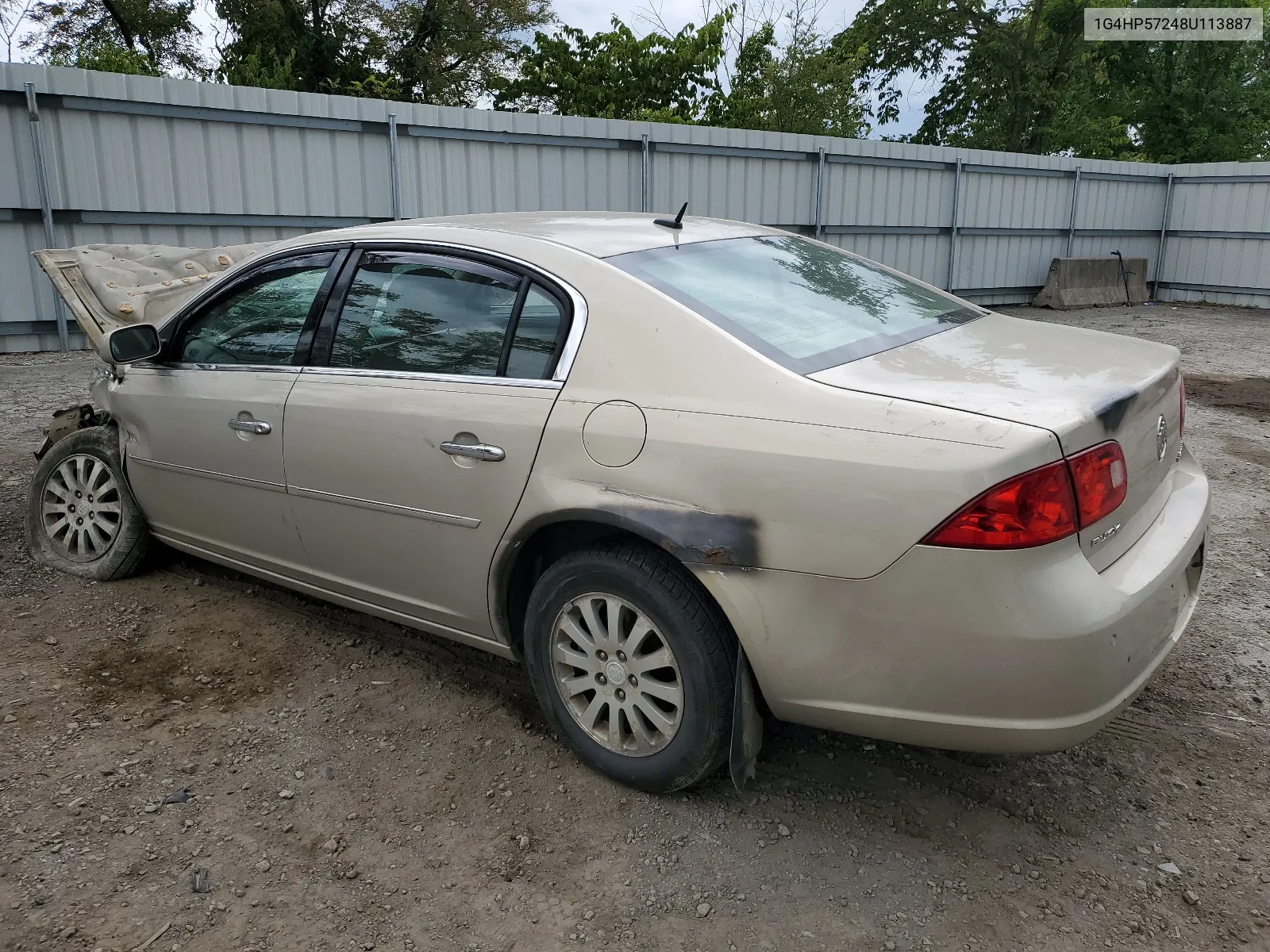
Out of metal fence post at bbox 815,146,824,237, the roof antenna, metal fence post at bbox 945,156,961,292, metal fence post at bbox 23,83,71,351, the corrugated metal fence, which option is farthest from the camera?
metal fence post at bbox 945,156,961,292

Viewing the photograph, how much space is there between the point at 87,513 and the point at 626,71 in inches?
875

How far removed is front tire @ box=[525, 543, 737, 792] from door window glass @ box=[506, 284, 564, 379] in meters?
0.53

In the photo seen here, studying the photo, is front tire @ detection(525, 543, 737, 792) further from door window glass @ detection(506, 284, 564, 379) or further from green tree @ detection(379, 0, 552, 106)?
green tree @ detection(379, 0, 552, 106)

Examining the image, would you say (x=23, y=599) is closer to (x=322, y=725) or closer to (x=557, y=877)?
(x=322, y=725)

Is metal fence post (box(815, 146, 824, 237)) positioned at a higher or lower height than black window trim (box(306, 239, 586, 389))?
higher

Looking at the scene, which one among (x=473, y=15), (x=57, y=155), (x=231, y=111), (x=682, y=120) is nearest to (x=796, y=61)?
(x=682, y=120)

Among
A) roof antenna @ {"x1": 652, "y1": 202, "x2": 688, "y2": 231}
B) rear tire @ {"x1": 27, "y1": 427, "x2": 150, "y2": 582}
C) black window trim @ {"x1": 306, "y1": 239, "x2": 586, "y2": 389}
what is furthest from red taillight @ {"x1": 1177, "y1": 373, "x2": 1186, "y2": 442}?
rear tire @ {"x1": 27, "y1": 427, "x2": 150, "y2": 582}

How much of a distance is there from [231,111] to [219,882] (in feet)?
29.7

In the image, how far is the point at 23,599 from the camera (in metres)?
3.94

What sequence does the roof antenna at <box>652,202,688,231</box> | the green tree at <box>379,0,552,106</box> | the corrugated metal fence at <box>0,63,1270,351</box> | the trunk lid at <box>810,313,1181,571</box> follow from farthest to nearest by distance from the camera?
the green tree at <box>379,0,552,106</box> < the corrugated metal fence at <box>0,63,1270,351</box> < the roof antenna at <box>652,202,688,231</box> < the trunk lid at <box>810,313,1181,571</box>

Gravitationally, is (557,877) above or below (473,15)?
below

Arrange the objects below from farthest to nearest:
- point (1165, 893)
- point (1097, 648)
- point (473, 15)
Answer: point (473, 15)
point (1165, 893)
point (1097, 648)

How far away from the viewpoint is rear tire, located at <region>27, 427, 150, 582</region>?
4.07m

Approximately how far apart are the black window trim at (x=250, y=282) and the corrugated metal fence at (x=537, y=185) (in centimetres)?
640
